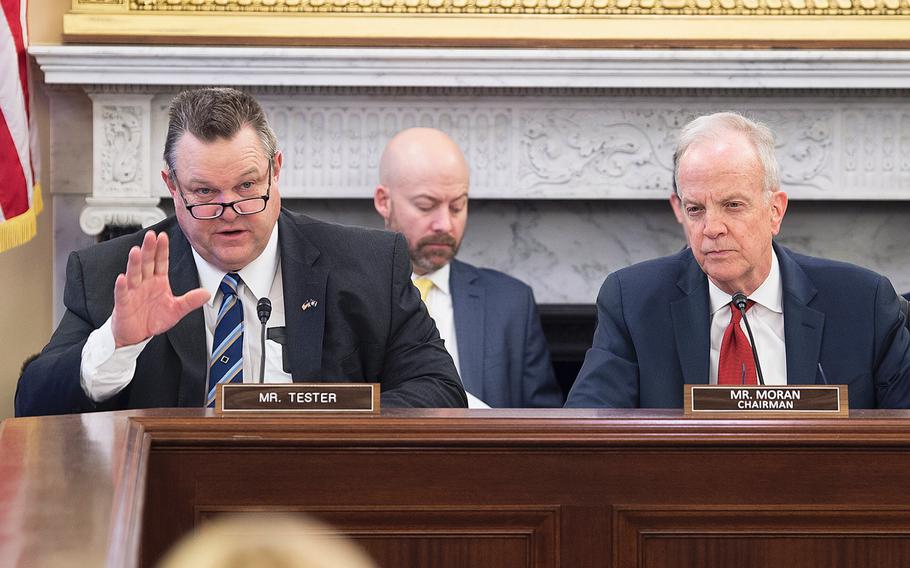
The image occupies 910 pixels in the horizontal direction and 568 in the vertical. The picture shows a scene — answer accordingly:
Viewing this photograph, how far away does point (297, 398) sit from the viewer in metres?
1.98

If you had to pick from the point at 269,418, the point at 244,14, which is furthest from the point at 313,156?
the point at 269,418

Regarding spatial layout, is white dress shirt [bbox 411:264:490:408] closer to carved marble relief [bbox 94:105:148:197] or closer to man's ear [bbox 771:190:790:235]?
carved marble relief [bbox 94:105:148:197]

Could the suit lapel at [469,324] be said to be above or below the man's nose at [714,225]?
below

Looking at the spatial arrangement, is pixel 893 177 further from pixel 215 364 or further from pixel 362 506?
pixel 362 506

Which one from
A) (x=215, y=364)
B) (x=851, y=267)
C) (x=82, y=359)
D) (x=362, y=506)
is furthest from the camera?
(x=851, y=267)

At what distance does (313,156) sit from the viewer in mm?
4371

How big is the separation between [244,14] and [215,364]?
6.88 feet

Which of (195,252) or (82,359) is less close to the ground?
(195,252)

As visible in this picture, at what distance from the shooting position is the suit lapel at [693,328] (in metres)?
2.63

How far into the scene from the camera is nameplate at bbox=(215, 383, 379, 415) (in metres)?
1.96

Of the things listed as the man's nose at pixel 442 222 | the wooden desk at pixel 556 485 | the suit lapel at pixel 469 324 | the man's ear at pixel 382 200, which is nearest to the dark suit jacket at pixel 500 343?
the suit lapel at pixel 469 324

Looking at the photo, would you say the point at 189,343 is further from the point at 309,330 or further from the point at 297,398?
the point at 297,398

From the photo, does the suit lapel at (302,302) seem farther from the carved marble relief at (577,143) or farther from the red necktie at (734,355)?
the carved marble relief at (577,143)

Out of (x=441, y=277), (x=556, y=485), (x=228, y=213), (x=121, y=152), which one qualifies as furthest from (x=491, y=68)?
(x=556, y=485)
